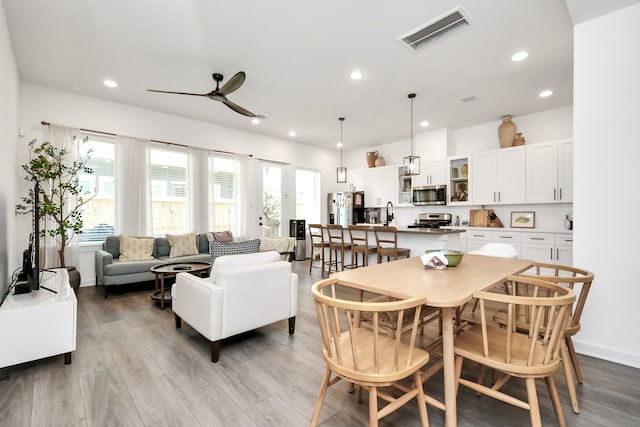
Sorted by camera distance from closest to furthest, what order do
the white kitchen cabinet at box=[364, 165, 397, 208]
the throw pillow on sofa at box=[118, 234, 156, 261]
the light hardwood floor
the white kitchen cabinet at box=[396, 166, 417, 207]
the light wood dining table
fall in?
the light wood dining table → the light hardwood floor → the throw pillow on sofa at box=[118, 234, 156, 261] → the white kitchen cabinet at box=[396, 166, 417, 207] → the white kitchen cabinet at box=[364, 165, 397, 208]

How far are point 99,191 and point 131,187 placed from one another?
449 millimetres

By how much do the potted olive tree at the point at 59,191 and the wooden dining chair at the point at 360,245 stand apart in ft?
13.0

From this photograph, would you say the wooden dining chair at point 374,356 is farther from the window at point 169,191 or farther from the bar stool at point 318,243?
the window at point 169,191

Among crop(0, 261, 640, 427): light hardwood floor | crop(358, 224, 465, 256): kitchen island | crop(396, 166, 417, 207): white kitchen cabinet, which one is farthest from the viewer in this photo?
crop(396, 166, 417, 207): white kitchen cabinet

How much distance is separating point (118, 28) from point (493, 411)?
4.45 metres

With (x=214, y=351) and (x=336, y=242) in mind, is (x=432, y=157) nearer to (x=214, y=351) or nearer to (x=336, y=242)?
(x=336, y=242)

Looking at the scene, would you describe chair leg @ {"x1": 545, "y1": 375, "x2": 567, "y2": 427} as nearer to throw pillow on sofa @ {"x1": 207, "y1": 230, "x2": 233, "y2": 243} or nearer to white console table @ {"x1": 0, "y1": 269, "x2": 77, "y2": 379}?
white console table @ {"x1": 0, "y1": 269, "x2": 77, "y2": 379}

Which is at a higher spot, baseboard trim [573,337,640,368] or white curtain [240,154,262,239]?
white curtain [240,154,262,239]

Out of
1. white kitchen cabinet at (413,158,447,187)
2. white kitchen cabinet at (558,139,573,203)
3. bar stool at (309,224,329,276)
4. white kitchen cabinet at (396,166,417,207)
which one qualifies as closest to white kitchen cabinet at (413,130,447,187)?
white kitchen cabinet at (413,158,447,187)

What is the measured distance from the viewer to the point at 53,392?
6.41 feet

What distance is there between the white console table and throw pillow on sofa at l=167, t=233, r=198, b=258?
260 centimetres

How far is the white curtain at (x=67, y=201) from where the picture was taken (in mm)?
4285

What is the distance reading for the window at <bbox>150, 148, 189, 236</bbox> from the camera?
210 inches

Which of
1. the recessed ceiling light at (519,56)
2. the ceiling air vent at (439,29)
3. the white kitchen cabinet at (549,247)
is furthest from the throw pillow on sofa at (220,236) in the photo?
the white kitchen cabinet at (549,247)
